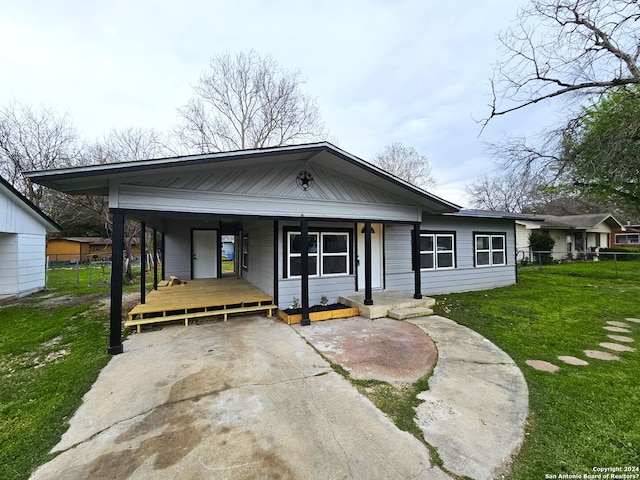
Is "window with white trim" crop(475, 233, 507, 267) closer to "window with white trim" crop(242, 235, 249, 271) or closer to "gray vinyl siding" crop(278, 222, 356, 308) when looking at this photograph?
"gray vinyl siding" crop(278, 222, 356, 308)

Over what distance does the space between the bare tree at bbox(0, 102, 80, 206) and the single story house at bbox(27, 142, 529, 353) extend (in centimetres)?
912

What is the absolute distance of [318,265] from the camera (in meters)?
7.26

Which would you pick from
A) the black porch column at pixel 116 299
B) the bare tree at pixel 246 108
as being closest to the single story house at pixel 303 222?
the black porch column at pixel 116 299

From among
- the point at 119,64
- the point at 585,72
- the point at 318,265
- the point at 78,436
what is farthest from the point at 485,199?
the point at 78,436

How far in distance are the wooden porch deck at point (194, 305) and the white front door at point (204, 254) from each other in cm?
351

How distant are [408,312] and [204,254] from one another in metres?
8.71

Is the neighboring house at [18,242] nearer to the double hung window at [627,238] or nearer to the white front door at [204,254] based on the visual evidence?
the white front door at [204,254]

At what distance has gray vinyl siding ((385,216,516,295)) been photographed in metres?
8.52

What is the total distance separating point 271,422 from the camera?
8.55 feet

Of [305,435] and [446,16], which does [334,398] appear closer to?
[305,435]

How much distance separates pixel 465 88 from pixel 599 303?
7.91 meters

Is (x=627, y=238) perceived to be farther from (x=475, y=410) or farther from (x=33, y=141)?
(x=33, y=141)

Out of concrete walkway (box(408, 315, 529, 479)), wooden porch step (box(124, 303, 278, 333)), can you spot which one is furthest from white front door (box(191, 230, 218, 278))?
concrete walkway (box(408, 315, 529, 479))

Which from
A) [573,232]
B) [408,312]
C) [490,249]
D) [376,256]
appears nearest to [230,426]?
[408,312]
